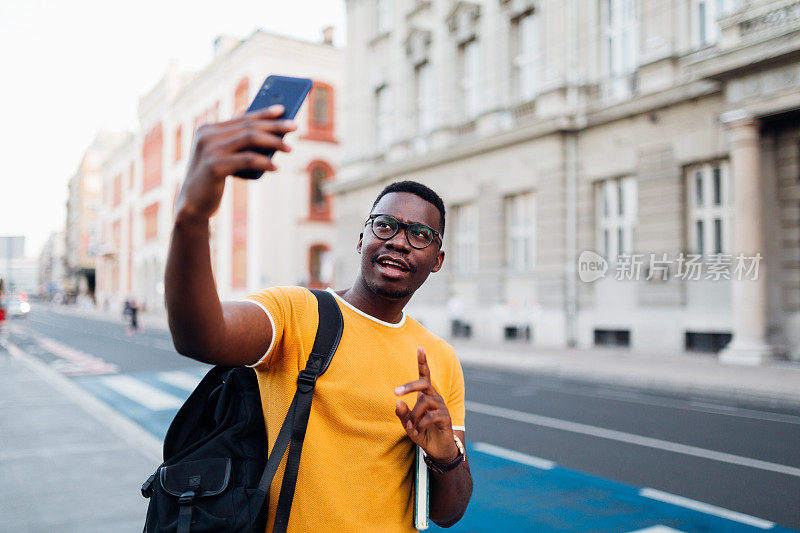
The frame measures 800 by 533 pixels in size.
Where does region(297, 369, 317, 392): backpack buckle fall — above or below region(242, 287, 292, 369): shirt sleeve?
below

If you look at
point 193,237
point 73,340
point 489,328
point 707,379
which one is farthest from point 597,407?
point 73,340

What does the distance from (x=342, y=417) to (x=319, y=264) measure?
37.7m

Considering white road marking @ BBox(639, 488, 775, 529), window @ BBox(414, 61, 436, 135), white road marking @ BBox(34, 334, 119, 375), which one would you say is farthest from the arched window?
white road marking @ BBox(639, 488, 775, 529)

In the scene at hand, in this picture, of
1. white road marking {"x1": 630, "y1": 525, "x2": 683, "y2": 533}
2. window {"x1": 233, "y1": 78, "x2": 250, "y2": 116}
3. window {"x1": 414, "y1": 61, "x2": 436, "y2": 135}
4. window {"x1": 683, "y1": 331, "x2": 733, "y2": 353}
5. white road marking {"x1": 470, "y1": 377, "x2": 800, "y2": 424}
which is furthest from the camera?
window {"x1": 233, "y1": 78, "x2": 250, "y2": 116}

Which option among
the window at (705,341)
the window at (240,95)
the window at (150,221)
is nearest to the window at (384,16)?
the window at (240,95)

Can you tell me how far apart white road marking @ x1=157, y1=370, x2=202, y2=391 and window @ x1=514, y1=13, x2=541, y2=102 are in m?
13.4

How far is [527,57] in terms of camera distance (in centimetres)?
2225

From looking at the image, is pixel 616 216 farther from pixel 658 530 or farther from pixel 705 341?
pixel 658 530

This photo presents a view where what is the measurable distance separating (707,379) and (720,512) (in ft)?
25.1

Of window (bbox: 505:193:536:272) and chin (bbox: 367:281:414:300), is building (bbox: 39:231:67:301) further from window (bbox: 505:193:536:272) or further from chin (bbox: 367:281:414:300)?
chin (bbox: 367:281:414:300)

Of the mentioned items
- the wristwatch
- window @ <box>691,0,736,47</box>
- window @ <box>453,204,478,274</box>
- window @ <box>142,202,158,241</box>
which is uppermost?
window @ <box>691,0,736,47</box>

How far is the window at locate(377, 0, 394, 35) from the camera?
28766 millimetres

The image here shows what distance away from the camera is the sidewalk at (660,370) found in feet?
37.3

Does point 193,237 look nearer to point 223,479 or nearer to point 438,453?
point 223,479
